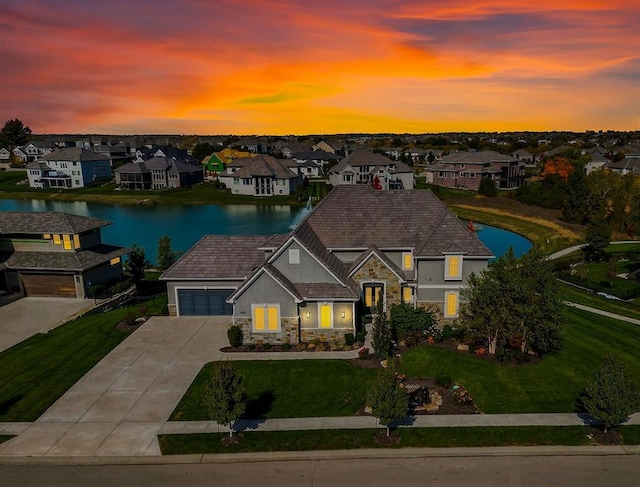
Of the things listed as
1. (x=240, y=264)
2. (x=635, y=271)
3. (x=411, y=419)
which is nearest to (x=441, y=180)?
(x=635, y=271)

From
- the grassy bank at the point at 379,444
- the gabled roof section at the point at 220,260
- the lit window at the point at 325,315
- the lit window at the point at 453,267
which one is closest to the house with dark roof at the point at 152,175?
the gabled roof section at the point at 220,260

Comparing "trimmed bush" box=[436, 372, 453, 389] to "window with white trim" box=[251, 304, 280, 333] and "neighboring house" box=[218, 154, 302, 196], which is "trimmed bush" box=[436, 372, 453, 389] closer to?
"window with white trim" box=[251, 304, 280, 333]

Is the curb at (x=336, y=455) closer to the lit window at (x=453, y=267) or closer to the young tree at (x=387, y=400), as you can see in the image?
the young tree at (x=387, y=400)

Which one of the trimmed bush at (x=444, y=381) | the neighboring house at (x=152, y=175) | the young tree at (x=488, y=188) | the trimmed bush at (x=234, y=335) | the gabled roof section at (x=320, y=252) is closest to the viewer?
the trimmed bush at (x=444, y=381)

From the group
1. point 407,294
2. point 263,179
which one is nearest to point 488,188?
point 263,179

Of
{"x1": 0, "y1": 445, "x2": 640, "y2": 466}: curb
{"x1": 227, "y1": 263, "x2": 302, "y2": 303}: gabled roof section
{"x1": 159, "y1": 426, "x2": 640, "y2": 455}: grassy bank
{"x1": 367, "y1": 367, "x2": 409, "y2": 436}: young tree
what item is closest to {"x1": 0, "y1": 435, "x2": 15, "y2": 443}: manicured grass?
{"x1": 0, "y1": 445, "x2": 640, "y2": 466}: curb

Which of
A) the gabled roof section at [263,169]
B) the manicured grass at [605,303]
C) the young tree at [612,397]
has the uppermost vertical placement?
the gabled roof section at [263,169]

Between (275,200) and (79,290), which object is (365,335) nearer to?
(79,290)

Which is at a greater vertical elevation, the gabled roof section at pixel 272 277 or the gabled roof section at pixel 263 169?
the gabled roof section at pixel 263 169
